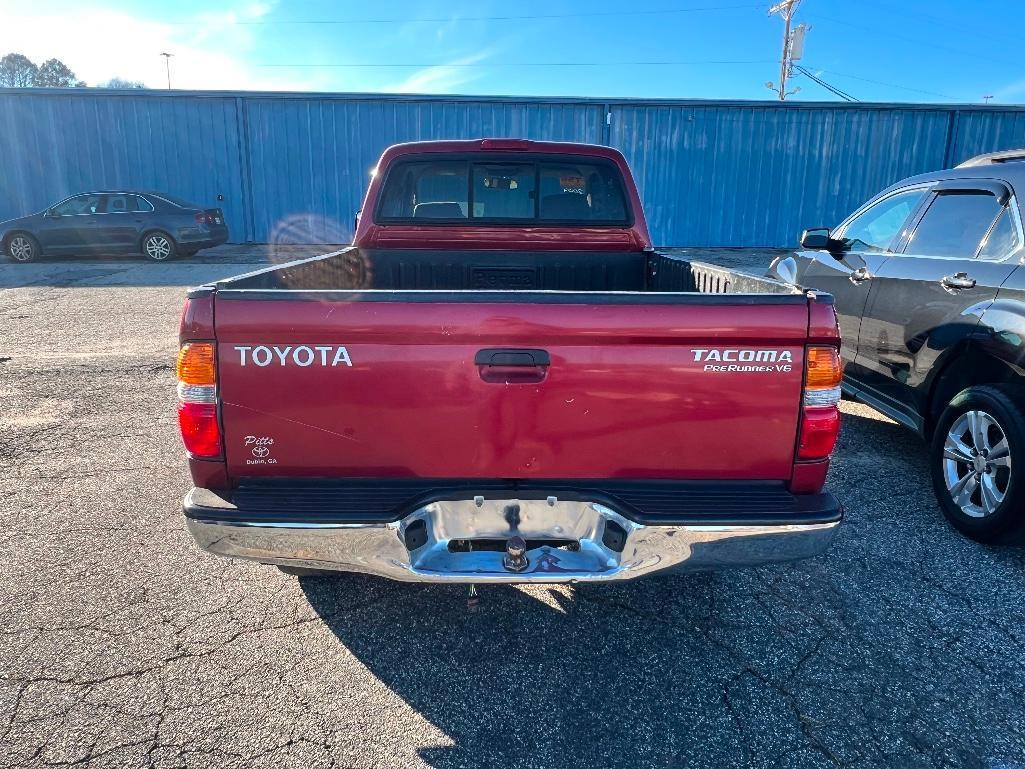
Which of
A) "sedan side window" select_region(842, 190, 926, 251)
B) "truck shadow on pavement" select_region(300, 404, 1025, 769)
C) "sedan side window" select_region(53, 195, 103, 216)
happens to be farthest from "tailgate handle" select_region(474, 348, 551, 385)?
"sedan side window" select_region(53, 195, 103, 216)

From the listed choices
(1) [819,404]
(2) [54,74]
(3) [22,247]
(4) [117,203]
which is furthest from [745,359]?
(2) [54,74]

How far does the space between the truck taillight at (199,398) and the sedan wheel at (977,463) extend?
3.56m

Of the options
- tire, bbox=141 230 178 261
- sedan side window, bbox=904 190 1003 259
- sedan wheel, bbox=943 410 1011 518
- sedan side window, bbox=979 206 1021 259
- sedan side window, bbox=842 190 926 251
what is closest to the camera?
sedan wheel, bbox=943 410 1011 518

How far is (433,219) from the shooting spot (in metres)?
4.36

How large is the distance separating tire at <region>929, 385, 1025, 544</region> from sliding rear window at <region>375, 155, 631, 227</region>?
2236mm

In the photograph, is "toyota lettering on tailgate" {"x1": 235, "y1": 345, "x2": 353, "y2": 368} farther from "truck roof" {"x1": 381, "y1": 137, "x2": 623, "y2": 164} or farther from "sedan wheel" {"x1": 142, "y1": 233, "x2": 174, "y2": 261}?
"sedan wheel" {"x1": 142, "y1": 233, "x2": 174, "y2": 261}

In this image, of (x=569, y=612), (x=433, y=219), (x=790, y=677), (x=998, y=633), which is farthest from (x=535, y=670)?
(x=433, y=219)

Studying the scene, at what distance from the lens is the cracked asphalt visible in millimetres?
2193

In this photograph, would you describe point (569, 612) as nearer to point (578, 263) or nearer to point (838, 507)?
point (838, 507)

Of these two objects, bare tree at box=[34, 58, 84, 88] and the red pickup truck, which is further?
bare tree at box=[34, 58, 84, 88]

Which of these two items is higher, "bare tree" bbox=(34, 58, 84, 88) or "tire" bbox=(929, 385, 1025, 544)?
"bare tree" bbox=(34, 58, 84, 88)

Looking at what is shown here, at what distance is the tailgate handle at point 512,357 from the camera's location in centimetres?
215

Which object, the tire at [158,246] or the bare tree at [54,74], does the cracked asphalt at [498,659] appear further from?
the bare tree at [54,74]

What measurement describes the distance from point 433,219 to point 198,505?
2.64 meters
